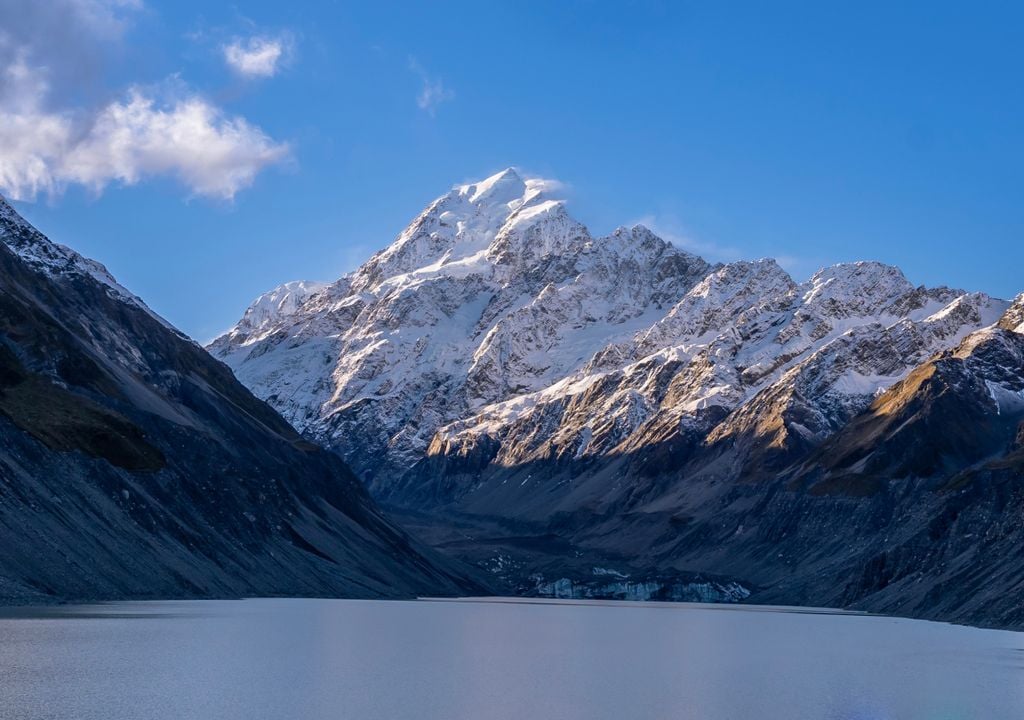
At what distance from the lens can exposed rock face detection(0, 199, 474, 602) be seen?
116m

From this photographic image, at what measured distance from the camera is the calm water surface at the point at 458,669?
194ft

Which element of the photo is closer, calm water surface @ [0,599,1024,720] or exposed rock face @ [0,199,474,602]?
calm water surface @ [0,599,1024,720]

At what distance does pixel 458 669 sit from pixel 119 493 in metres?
64.7

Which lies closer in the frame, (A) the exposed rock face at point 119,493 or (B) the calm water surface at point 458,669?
(B) the calm water surface at point 458,669

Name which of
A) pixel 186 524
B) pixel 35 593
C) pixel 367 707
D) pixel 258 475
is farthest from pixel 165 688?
pixel 258 475

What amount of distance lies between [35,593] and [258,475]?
7528 centimetres

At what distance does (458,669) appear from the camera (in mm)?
77312

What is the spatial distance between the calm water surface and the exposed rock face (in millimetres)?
6982

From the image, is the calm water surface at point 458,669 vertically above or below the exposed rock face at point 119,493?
below

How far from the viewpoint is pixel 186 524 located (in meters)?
145

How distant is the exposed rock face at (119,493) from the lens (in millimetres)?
115562

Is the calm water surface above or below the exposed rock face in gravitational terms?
below

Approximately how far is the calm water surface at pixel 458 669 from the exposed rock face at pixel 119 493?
22.9ft

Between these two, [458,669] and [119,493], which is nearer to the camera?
[458,669]
